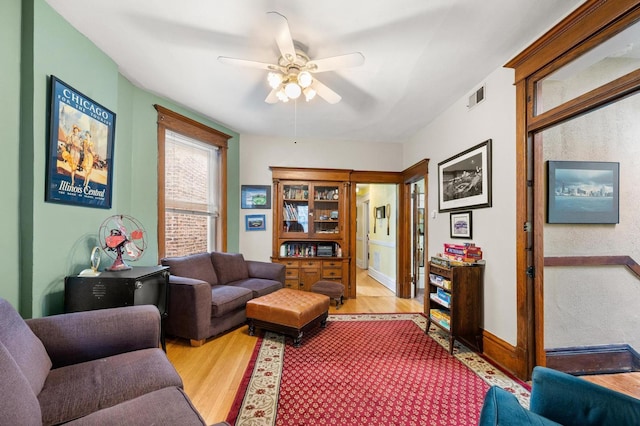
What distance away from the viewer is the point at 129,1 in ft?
5.58

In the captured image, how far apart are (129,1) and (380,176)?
380cm

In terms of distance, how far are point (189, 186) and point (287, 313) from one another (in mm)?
2266

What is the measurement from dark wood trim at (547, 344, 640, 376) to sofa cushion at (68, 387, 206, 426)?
2672 millimetres

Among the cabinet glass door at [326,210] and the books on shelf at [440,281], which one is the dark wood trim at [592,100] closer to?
the books on shelf at [440,281]

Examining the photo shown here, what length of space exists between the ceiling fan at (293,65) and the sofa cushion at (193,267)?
2139mm

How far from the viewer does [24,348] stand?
118 cm

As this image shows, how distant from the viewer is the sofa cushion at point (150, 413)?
3.13 ft

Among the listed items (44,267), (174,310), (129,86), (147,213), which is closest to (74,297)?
(44,267)

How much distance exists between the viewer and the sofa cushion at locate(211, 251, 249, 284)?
3.51 metres

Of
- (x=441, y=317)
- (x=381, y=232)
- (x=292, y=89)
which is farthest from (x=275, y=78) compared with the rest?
(x=381, y=232)

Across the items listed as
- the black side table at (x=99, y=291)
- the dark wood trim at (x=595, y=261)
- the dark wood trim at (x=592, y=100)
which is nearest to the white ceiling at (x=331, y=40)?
the dark wood trim at (x=592, y=100)

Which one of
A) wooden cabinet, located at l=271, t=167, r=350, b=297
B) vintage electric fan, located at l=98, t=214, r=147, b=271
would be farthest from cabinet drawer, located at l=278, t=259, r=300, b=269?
vintage electric fan, located at l=98, t=214, r=147, b=271

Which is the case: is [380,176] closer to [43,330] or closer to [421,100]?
[421,100]

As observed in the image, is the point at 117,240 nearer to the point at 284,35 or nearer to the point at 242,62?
the point at 242,62
